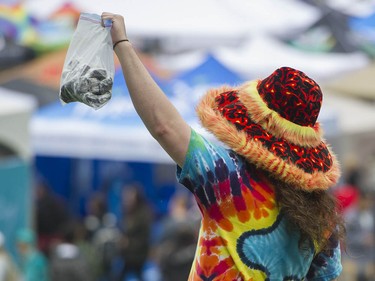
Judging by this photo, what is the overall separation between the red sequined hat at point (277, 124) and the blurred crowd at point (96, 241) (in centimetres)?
661

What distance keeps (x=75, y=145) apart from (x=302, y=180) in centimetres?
991

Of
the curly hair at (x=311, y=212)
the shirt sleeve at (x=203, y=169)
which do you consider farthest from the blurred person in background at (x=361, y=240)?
the shirt sleeve at (x=203, y=169)

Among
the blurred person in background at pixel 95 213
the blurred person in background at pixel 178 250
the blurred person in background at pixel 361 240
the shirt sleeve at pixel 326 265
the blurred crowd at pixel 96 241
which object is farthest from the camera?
the blurred person in background at pixel 95 213

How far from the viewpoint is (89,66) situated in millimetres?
2883

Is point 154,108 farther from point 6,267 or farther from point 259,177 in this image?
point 6,267

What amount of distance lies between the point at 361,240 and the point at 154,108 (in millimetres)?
8616

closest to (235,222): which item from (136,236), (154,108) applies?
(154,108)

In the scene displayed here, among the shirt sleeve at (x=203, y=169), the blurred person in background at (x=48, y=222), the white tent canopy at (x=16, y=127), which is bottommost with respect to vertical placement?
the blurred person in background at (x=48, y=222)

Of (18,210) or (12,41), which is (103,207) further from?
(12,41)

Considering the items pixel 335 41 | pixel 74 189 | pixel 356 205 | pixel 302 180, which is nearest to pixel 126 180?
pixel 74 189

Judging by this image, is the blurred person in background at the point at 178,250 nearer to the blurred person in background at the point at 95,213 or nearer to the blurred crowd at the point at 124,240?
the blurred crowd at the point at 124,240

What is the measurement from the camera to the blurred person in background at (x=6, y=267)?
10.1 m

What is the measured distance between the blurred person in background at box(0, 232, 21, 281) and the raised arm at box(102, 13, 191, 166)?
7418 millimetres

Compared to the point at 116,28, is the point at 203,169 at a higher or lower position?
lower
